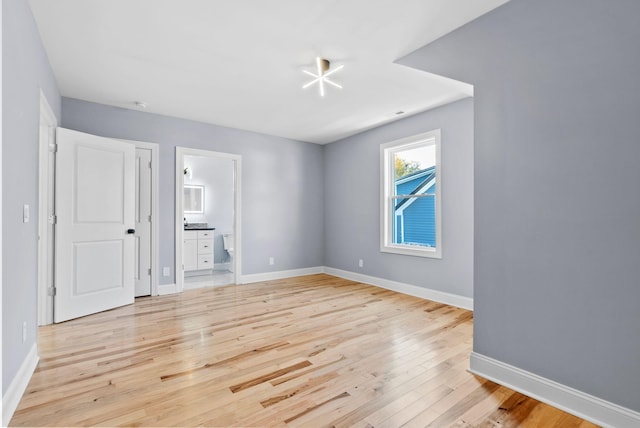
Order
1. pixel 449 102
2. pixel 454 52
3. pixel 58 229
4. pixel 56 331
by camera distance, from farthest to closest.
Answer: pixel 449 102, pixel 58 229, pixel 56 331, pixel 454 52

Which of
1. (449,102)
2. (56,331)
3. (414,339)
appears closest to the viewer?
(414,339)

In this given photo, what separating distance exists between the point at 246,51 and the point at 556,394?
334 centimetres

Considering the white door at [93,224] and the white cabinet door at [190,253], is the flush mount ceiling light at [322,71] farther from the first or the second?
the white cabinet door at [190,253]

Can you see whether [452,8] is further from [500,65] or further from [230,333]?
[230,333]

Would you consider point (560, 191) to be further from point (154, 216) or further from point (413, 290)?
point (154, 216)

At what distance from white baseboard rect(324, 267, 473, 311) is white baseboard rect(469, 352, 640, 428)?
1718 millimetres

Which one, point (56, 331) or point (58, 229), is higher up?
point (58, 229)

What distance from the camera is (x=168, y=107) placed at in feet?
14.0

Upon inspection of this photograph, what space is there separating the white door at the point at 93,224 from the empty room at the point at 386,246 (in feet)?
0.07

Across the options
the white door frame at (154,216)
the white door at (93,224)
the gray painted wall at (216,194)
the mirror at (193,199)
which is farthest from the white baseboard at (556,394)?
the mirror at (193,199)

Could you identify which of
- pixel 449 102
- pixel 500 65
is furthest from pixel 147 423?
pixel 449 102

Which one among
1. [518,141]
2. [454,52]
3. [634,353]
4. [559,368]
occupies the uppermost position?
[454,52]

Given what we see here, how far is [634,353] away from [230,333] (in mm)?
2856

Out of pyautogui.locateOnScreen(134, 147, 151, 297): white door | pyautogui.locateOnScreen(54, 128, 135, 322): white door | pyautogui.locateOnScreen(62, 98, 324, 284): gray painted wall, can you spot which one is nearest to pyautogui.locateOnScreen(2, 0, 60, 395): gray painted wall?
pyautogui.locateOnScreen(54, 128, 135, 322): white door
